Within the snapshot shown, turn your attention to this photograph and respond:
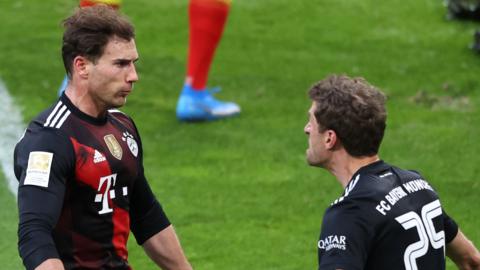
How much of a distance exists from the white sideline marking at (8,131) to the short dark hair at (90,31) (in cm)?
311

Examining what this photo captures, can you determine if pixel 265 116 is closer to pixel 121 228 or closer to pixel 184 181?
pixel 184 181

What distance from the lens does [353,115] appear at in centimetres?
357

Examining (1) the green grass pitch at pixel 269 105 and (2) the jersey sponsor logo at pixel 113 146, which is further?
(1) the green grass pitch at pixel 269 105

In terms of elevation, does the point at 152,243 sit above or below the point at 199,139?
above

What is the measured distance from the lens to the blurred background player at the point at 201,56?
25.2 ft

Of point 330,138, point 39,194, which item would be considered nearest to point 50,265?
point 39,194

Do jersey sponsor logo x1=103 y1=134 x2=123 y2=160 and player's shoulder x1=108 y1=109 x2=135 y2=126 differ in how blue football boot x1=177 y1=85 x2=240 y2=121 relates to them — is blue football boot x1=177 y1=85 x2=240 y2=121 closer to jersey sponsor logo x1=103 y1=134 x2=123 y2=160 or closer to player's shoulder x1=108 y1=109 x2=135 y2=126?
player's shoulder x1=108 y1=109 x2=135 y2=126

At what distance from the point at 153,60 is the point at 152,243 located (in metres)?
5.19

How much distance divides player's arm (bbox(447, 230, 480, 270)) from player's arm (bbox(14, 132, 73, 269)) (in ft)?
4.36

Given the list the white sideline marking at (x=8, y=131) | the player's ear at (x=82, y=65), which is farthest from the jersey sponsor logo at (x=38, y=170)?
the white sideline marking at (x=8, y=131)

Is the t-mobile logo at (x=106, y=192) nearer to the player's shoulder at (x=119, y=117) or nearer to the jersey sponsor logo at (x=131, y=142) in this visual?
the jersey sponsor logo at (x=131, y=142)

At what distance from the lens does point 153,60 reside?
9.41m

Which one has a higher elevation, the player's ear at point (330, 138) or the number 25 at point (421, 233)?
the player's ear at point (330, 138)

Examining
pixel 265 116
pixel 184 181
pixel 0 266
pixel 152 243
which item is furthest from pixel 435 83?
pixel 152 243
